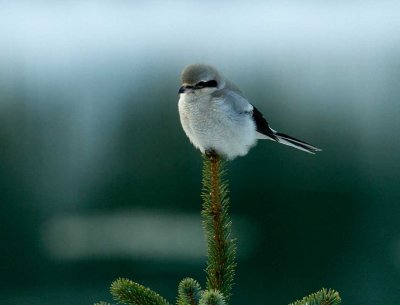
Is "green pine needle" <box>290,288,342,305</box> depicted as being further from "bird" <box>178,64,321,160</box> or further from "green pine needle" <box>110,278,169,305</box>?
"bird" <box>178,64,321,160</box>

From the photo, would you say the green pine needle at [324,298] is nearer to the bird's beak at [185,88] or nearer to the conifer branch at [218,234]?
the conifer branch at [218,234]

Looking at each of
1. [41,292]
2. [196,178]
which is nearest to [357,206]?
[196,178]

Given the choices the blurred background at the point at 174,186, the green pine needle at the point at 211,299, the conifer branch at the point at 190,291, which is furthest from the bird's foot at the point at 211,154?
the blurred background at the point at 174,186

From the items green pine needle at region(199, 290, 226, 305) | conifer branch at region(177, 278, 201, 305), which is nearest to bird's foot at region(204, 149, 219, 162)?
conifer branch at region(177, 278, 201, 305)

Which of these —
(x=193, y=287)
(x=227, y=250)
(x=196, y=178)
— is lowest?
(x=193, y=287)

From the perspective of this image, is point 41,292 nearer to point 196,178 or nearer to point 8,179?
point 8,179

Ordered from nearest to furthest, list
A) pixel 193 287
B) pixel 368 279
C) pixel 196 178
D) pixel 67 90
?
pixel 193 287 → pixel 196 178 → pixel 368 279 → pixel 67 90

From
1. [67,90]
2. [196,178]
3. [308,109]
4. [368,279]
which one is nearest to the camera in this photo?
[196,178]

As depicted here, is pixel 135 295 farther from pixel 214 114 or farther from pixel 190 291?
pixel 214 114

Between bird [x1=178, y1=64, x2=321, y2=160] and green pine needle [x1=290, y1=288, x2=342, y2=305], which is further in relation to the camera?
bird [x1=178, y1=64, x2=321, y2=160]
